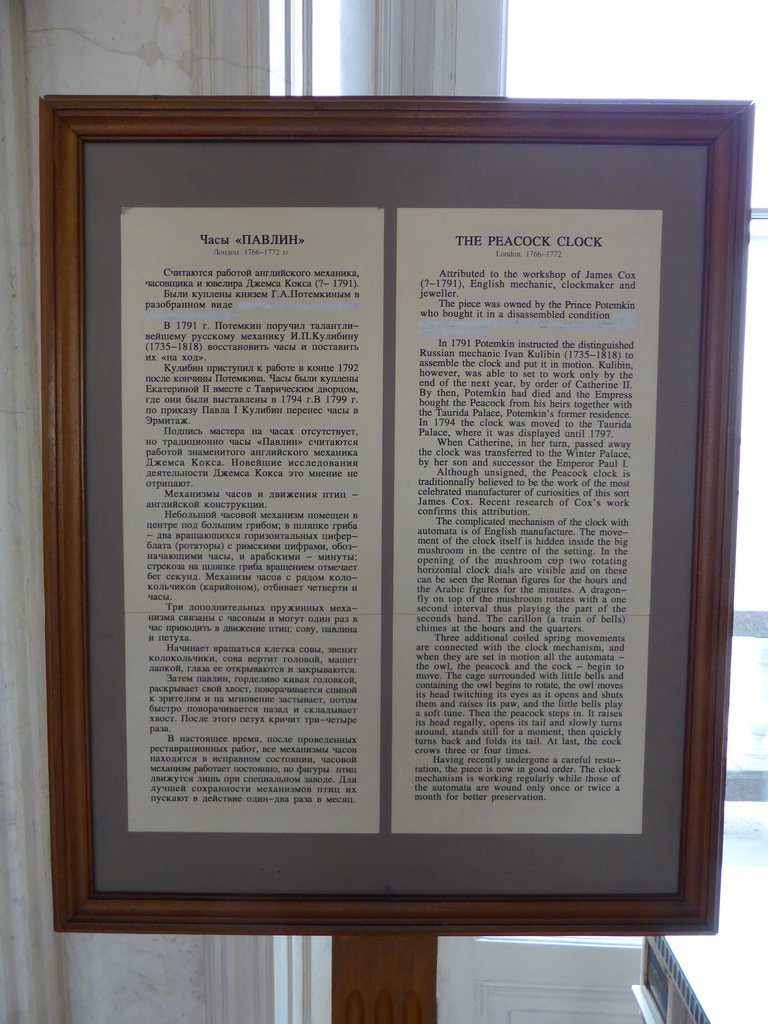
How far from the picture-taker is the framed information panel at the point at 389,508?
810 millimetres

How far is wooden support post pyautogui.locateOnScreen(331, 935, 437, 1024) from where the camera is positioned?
2.96 feet

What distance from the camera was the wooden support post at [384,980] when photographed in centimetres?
90

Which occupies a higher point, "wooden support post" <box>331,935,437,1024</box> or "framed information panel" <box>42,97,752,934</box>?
"framed information panel" <box>42,97,752,934</box>

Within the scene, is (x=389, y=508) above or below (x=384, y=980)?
above

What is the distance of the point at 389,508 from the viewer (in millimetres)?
834

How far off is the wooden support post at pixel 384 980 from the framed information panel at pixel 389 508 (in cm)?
9

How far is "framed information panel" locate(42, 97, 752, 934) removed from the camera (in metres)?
0.81

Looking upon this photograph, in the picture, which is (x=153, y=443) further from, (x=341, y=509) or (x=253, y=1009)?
(x=253, y=1009)

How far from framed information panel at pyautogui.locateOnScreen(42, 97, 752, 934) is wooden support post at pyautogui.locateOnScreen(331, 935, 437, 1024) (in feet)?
0.29

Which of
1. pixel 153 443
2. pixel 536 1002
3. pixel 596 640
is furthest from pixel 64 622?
pixel 536 1002

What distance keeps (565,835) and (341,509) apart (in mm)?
483

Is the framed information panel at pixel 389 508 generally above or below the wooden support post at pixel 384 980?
above

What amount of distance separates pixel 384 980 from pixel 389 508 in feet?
2.01

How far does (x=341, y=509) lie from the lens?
2.73 ft
